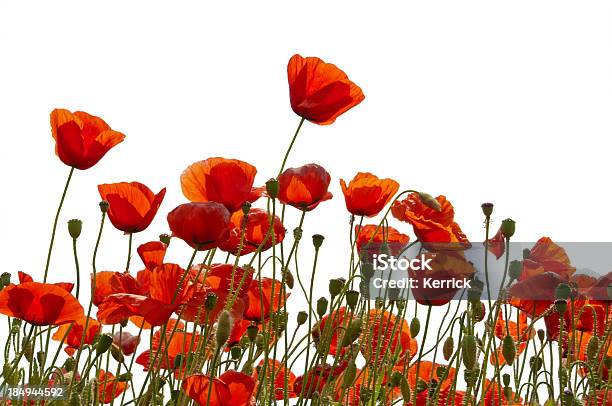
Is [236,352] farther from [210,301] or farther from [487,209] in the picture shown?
[487,209]

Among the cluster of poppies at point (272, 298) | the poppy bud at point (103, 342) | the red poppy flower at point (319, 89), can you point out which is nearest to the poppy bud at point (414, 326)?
the cluster of poppies at point (272, 298)

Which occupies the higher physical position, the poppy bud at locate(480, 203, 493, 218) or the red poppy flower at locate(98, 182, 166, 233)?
the poppy bud at locate(480, 203, 493, 218)

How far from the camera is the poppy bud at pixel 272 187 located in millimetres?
1680

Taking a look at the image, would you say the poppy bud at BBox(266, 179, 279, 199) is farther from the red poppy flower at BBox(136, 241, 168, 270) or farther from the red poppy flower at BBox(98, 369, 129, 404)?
the red poppy flower at BBox(98, 369, 129, 404)

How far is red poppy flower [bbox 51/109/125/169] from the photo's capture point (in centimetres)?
188

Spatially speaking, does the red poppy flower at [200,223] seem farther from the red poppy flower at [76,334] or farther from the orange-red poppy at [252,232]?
the red poppy flower at [76,334]

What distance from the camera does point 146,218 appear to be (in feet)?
6.08

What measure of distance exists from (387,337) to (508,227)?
0.45 metres

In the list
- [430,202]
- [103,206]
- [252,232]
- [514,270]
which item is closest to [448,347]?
[514,270]

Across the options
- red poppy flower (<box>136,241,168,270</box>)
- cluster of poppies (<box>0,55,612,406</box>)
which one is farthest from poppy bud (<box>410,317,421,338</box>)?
red poppy flower (<box>136,241,168,270</box>)

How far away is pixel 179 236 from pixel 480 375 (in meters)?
0.77

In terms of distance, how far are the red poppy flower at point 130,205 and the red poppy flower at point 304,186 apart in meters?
0.29

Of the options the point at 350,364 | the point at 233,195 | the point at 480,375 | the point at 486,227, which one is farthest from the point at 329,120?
the point at 480,375

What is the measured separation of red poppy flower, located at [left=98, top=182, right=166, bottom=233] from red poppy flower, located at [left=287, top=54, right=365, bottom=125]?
0.38 meters
